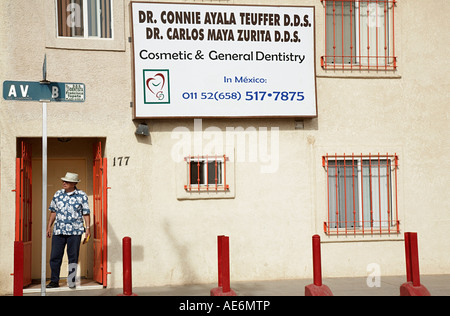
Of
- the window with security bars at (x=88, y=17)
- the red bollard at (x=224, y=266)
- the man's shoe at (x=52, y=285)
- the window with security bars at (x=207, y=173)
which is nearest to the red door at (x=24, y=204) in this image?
the man's shoe at (x=52, y=285)

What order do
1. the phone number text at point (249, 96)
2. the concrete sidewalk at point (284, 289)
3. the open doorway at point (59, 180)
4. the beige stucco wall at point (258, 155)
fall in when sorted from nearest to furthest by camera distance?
the concrete sidewalk at point (284, 289), the beige stucco wall at point (258, 155), the phone number text at point (249, 96), the open doorway at point (59, 180)

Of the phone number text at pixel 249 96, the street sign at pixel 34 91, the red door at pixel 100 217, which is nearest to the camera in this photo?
the street sign at pixel 34 91

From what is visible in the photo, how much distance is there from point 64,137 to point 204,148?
228 cm

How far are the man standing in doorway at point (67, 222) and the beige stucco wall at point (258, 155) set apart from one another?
52cm

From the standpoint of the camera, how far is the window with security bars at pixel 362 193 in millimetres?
12320

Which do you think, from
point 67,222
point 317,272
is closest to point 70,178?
point 67,222

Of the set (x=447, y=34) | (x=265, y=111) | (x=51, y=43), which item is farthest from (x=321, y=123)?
(x=51, y=43)

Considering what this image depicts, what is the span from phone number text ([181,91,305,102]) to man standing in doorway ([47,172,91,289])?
2.35 m

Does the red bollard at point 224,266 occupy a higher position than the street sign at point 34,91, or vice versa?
the street sign at point 34,91

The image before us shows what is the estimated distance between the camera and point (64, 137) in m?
11.6

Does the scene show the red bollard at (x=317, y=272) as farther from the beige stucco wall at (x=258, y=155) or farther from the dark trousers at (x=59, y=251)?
the dark trousers at (x=59, y=251)

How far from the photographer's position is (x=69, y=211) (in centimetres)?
1111

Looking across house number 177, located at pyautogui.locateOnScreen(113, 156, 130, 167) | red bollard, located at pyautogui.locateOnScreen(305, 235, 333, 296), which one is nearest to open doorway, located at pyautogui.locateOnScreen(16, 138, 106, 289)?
house number 177, located at pyautogui.locateOnScreen(113, 156, 130, 167)

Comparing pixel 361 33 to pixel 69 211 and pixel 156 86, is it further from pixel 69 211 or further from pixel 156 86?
pixel 69 211
